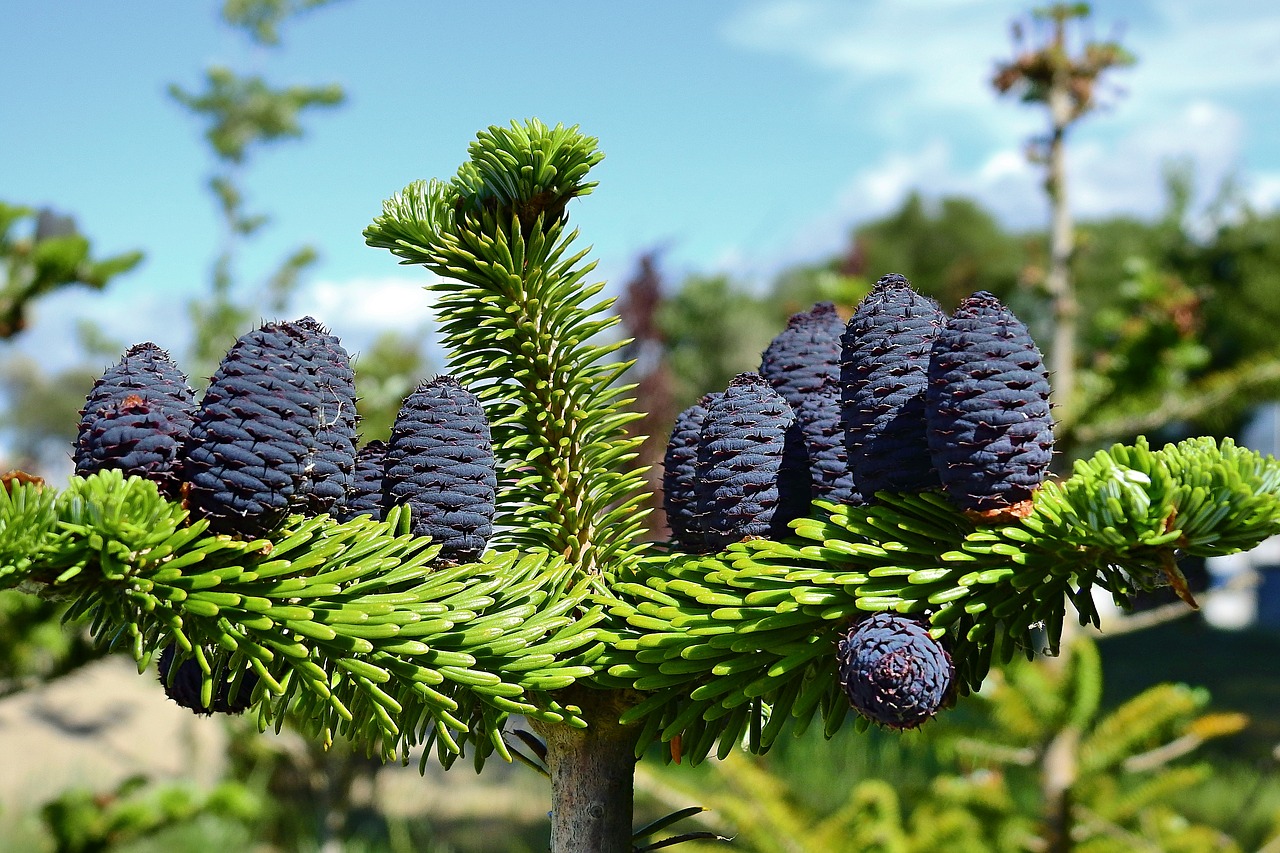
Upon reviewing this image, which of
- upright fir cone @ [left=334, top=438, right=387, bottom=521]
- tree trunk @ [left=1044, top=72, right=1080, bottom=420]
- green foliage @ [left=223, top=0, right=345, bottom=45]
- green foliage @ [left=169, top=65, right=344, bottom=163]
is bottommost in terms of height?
upright fir cone @ [left=334, top=438, right=387, bottom=521]

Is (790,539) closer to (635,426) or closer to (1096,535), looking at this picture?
(1096,535)

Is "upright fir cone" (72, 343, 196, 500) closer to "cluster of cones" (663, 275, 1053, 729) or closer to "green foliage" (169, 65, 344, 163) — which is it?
A: "cluster of cones" (663, 275, 1053, 729)

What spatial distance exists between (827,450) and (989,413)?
13 cm

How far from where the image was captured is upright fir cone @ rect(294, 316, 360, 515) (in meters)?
0.52

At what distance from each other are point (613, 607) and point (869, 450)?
163 mm

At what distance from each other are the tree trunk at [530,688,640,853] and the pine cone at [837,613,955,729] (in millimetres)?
177

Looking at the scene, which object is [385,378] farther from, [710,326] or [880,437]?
[710,326]

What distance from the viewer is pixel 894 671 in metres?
0.45

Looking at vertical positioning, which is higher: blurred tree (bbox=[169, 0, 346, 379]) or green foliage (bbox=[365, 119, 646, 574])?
blurred tree (bbox=[169, 0, 346, 379])

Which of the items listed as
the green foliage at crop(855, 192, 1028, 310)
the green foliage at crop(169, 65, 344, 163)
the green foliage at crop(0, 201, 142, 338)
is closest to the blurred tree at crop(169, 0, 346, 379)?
the green foliage at crop(169, 65, 344, 163)

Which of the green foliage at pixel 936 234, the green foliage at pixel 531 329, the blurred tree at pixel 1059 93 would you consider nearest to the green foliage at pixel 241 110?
the blurred tree at pixel 1059 93

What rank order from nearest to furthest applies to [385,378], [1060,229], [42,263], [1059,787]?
[42,263] → [1059,787] → [1060,229] → [385,378]

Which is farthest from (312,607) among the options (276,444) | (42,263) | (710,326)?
(710,326)

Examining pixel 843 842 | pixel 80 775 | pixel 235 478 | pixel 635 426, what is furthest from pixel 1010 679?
pixel 80 775
